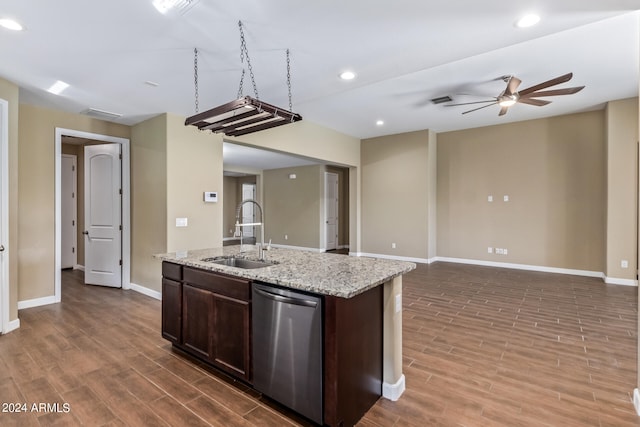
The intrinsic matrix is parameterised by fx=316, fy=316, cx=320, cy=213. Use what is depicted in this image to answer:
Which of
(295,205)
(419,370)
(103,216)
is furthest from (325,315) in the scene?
(295,205)

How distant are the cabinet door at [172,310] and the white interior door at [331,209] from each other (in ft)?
21.6

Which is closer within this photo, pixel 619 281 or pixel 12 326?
pixel 12 326

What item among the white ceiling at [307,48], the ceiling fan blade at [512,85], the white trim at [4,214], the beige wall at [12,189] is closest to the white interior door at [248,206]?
the white ceiling at [307,48]

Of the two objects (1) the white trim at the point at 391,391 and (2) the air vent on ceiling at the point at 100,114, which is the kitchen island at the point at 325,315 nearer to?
(1) the white trim at the point at 391,391

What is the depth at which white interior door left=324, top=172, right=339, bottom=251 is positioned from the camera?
9352mm

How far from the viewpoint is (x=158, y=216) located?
4.56 meters

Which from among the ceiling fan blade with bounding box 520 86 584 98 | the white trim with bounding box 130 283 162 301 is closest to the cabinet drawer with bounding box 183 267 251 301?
the white trim with bounding box 130 283 162 301

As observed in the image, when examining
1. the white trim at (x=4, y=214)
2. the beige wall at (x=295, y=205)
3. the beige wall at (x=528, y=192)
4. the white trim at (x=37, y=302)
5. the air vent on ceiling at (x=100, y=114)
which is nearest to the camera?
the white trim at (x=4, y=214)

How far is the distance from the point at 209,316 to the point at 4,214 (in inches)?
105

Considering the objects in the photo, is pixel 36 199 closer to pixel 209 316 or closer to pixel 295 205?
pixel 209 316

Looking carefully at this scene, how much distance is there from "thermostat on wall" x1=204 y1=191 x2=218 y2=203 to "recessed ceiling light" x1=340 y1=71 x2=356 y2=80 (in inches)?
106

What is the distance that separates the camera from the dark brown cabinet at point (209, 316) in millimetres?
2232

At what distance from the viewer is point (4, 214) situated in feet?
10.8

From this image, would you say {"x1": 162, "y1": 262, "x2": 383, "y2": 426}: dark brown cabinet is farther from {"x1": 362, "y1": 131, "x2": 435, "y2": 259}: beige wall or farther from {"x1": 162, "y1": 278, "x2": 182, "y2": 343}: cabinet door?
{"x1": 362, "y1": 131, "x2": 435, "y2": 259}: beige wall
